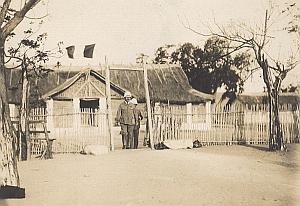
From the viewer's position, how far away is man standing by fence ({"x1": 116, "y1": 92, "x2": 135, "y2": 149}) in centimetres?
1037

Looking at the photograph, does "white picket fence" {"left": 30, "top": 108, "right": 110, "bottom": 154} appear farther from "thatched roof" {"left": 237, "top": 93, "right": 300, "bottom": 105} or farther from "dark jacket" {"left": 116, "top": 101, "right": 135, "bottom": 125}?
"thatched roof" {"left": 237, "top": 93, "right": 300, "bottom": 105}

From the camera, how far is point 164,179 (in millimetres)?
6242

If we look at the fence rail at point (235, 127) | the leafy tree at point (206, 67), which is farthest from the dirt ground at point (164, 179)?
the leafy tree at point (206, 67)

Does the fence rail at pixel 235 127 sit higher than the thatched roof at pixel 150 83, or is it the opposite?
the thatched roof at pixel 150 83

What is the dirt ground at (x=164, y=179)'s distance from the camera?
4938 millimetres

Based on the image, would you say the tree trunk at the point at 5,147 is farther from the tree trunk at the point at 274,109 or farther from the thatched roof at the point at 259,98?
the thatched roof at the point at 259,98

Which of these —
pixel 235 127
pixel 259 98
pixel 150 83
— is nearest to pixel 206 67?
pixel 150 83

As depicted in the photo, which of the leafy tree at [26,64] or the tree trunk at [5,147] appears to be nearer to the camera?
the tree trunk at [5,147]

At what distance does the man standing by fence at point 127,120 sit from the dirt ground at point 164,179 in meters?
1.02

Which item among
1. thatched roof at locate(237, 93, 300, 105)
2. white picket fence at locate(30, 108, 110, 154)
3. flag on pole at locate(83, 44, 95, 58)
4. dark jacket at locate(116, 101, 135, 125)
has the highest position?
flag on pole at locate(83, 44, 95, 58)

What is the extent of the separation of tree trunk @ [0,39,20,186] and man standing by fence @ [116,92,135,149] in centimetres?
483

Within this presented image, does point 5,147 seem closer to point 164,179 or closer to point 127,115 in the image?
point 164,179

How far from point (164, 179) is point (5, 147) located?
1.96 meters

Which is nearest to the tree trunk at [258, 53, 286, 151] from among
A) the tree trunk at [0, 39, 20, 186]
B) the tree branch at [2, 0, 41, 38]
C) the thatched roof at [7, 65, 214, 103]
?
the tree branch at [2, 0, 41, 38]
